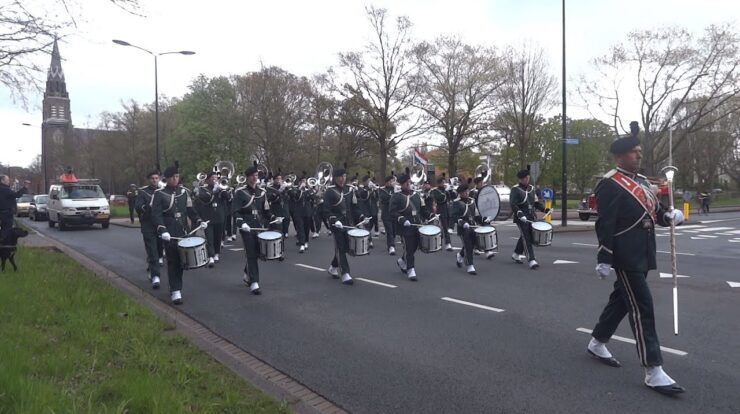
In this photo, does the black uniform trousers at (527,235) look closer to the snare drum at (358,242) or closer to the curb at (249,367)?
the snare drum at (358,242)

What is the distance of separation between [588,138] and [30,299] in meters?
69.4

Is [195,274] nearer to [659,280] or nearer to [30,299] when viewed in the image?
[30,299]

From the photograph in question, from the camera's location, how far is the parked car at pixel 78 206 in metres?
22.9

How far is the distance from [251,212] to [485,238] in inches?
174

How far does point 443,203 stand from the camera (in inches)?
570

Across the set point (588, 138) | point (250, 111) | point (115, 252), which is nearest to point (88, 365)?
point (115, 252)

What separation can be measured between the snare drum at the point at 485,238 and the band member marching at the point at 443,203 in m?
3.41

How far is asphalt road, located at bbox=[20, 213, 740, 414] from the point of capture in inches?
175

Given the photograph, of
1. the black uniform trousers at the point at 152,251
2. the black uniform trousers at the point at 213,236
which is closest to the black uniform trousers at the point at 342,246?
the black uniform trousers at the point at 152,251

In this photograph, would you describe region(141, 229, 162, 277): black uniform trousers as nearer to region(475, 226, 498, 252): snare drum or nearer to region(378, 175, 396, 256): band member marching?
region(378, 175, 396, 256): band member marching

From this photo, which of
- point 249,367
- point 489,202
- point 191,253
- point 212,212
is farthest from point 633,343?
point 212,212

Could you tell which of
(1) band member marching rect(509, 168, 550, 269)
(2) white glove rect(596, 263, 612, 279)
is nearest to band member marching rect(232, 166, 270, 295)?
Result: (1) band member marching rect(509, 168, 550, 269)

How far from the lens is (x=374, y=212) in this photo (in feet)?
59.3

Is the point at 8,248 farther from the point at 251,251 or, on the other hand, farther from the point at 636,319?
→ the point at 636,319
